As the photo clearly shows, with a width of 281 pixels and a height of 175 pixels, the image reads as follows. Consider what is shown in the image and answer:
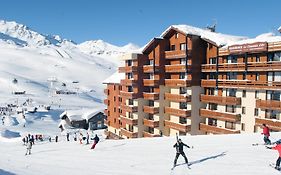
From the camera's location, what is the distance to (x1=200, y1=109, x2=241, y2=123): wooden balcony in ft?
134

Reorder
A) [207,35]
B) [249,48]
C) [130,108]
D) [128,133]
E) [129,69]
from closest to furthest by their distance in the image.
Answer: [249,48] → [207,35] → [130,108] → [129,69] → [128,133]

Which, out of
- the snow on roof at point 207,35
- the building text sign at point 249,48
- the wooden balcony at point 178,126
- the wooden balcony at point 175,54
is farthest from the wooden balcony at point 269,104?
the wooden balcony at point 175,54

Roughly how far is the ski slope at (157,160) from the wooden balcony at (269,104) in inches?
337

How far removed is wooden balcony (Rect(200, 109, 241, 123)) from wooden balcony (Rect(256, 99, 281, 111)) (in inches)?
139

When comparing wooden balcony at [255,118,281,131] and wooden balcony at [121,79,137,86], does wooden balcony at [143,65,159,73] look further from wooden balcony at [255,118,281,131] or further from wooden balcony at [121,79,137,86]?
wooden balcony at [255,118,281,131]

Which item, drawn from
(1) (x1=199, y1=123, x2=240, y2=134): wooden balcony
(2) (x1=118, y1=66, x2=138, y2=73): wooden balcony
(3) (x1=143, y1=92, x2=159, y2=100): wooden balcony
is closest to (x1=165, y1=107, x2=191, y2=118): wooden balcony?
(3) (x1=143, y1=92, x2=159, y2=100): wooden balcony

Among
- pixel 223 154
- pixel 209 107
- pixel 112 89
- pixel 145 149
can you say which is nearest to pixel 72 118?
pixel 112 89

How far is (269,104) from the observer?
121 ft

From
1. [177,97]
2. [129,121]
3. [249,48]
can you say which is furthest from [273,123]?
[129,121]

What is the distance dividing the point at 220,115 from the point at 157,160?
22.6m

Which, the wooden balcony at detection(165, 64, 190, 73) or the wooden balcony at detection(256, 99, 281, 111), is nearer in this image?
the wooden balcony at detection(256, 99, 281, 111)

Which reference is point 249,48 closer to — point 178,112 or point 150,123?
point 178,112

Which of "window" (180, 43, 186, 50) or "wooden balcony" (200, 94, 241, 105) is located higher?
"window" (180, 43, 186, 50)

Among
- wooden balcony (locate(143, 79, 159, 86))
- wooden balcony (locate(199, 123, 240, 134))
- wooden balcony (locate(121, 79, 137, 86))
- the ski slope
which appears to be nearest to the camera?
the ski slope
